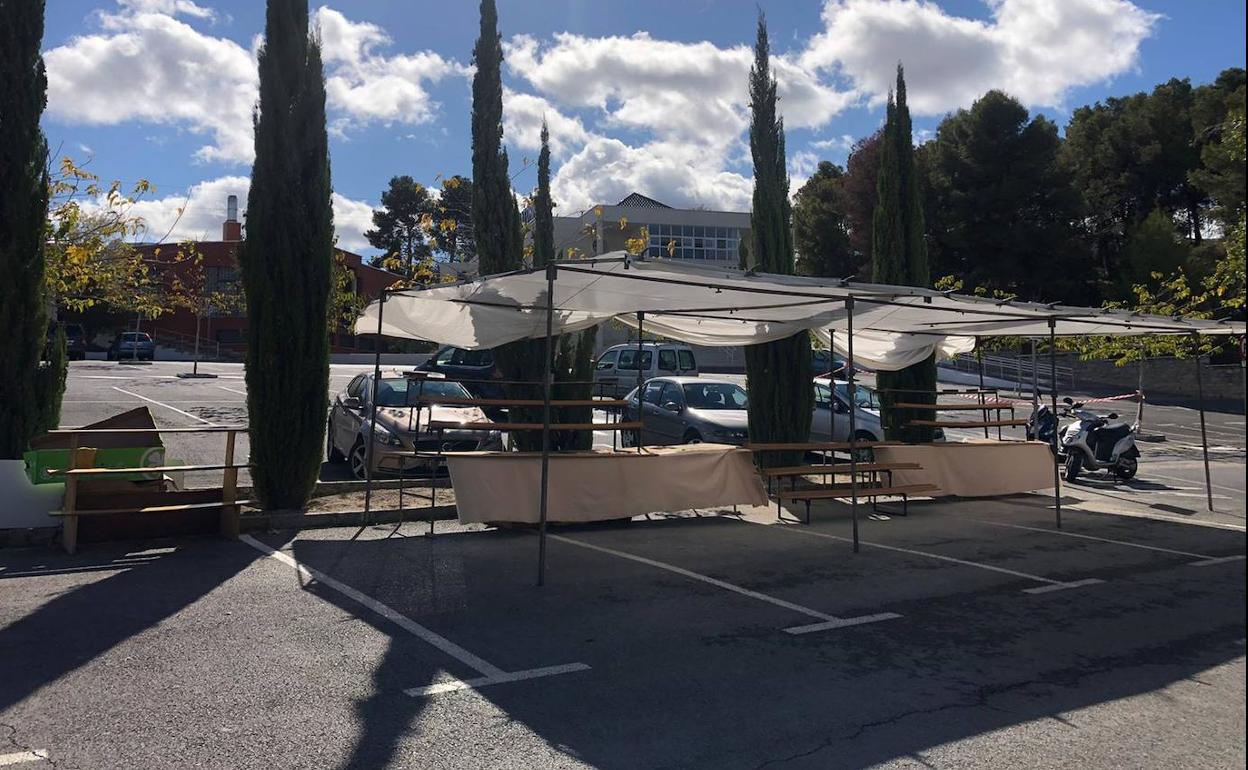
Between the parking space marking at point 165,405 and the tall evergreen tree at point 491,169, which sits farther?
the parking space marking at point 165,405

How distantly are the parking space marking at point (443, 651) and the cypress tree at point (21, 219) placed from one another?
4179mm

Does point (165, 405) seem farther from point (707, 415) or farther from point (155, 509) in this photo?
point (155, 509)

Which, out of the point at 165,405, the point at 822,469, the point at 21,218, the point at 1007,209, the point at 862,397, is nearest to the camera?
the point at 21,218

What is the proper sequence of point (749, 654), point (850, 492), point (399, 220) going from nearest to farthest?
point (749, 654), point (850, 492), point (399, 220)

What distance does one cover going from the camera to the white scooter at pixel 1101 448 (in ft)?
48.0

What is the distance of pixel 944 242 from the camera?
1748 inches

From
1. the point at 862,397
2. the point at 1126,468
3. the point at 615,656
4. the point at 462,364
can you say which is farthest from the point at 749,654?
the point at 462,364

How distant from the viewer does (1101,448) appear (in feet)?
48.4

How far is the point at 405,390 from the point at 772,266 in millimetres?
6155

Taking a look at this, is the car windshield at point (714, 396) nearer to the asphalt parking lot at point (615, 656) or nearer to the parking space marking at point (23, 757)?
the asphalt parking lot at point (615, 656)

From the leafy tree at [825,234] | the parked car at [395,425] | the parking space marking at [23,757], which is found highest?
the leafy tree at [825,234]

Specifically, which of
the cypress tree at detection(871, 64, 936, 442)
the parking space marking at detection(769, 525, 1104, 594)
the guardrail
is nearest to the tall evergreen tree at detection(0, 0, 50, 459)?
the guardrail

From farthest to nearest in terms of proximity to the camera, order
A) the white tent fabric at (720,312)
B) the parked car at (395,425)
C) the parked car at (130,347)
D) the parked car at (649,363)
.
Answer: the parked car at (130,347)
the parked car at (649,363)
the parked car at (395,425)
the white tent fabric at (720,312)

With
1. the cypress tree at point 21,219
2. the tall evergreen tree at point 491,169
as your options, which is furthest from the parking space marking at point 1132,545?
the cypress tree at point 21,219
